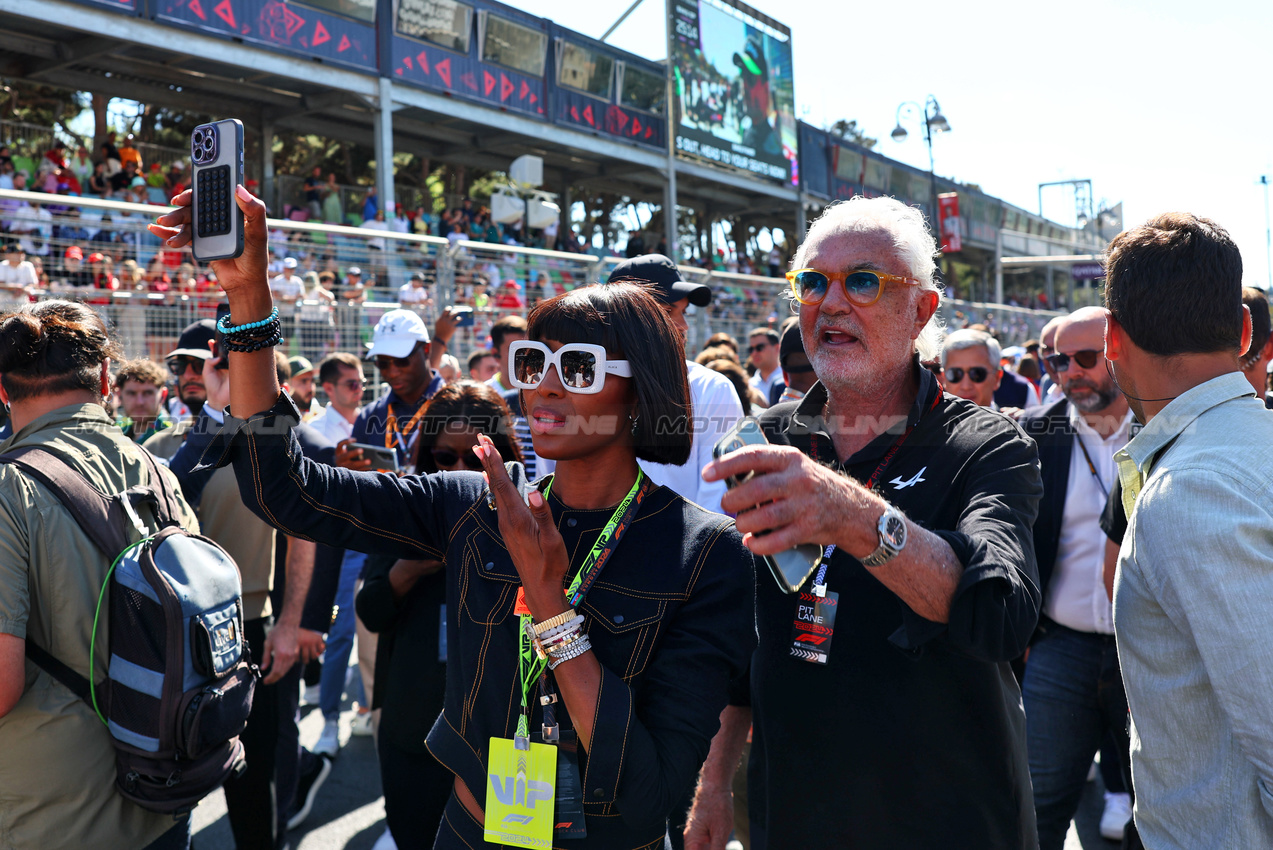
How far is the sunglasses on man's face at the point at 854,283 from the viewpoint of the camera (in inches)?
83.7

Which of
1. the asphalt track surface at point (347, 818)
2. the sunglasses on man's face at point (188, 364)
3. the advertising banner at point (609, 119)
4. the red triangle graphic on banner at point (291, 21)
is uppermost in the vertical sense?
the advertising banner at point (609, 119)

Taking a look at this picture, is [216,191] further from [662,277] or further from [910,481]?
[662,277]

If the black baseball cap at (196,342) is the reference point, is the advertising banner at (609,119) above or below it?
above

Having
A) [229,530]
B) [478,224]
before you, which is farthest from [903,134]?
[229,530]

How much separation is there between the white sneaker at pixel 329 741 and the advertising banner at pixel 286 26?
14661mm

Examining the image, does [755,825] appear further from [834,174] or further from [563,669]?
[834,174]

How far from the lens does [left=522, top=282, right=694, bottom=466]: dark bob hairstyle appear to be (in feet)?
6.14

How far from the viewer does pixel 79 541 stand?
234 centimetres

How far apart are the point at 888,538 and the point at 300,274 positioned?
28.6 ft

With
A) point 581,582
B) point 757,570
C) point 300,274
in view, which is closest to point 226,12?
point 300,274

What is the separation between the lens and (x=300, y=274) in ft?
29.9

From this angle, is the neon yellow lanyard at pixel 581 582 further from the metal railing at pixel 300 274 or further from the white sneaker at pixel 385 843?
the metal railing at pixel 300 274

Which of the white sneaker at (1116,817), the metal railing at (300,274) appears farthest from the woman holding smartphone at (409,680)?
the metal railing at (300,274)

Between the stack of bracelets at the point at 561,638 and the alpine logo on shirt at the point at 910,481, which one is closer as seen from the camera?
the stack of bracelets at the point at 561,638
